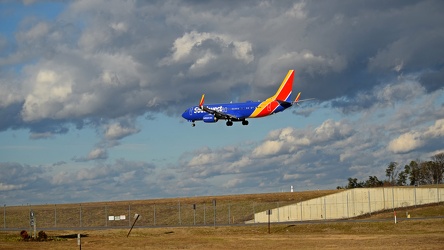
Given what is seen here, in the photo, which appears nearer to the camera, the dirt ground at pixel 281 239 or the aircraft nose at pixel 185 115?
the dirt ground at pixel 281 239

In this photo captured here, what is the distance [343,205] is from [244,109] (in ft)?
68.3

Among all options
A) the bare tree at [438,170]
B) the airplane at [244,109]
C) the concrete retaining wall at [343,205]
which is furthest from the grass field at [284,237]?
the bare tree at [438,170]

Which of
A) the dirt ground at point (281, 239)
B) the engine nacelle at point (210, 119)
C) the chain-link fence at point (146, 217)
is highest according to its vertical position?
the engine nacelle at point (210, 119)

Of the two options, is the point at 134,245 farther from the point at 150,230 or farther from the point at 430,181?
the point at 430,181

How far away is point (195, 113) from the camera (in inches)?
3686

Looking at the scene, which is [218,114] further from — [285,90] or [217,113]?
[285,90]

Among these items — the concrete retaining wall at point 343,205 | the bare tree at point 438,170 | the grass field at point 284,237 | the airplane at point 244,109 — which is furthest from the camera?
the bare tree at point 438,170

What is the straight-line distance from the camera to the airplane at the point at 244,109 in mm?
86750

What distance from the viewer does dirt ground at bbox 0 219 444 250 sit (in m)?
54.1

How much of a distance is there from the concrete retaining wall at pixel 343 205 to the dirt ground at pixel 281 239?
47.6 ft

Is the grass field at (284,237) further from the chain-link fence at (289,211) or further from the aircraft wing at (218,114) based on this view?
the aircraft wing at (218,114)

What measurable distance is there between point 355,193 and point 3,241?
51786 millimetres

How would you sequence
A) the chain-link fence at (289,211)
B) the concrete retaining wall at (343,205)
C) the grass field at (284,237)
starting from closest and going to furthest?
the grass field at (284,237) < the concrete retaining wall at (343,205) < the chain-link fence at (289,211)

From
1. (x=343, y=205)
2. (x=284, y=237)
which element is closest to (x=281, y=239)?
(x=284, y=237)
